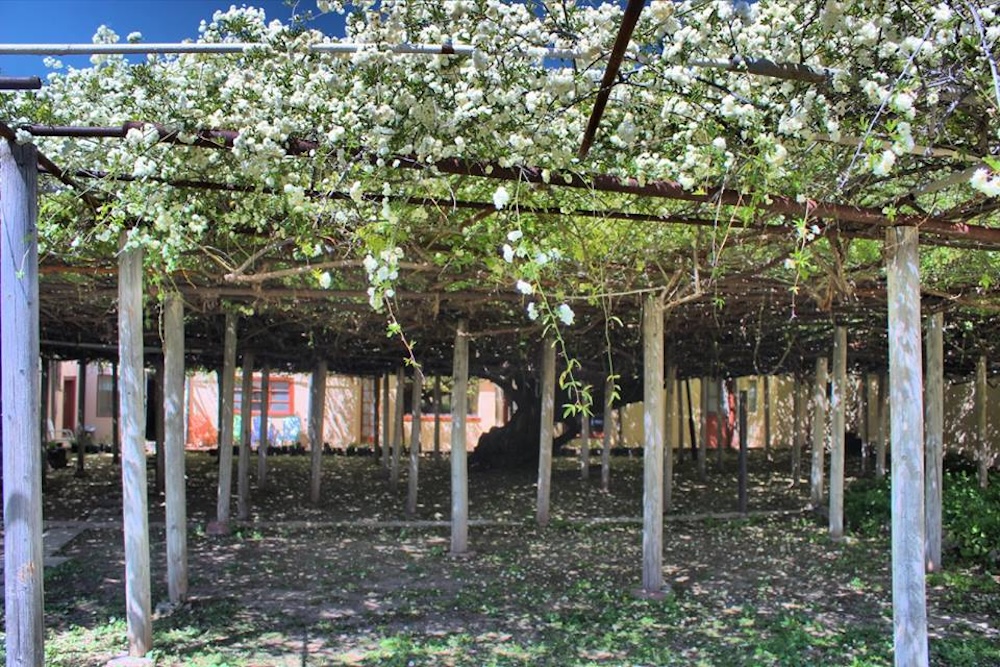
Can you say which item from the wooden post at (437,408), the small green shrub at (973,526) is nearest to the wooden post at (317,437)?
the wooden post at (437,408)

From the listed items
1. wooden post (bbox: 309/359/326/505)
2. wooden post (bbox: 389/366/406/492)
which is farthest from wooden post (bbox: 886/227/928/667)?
wooden post (bbox: 389/366/406/492)

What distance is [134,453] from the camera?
18.3 feet

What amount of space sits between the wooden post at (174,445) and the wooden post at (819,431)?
8436 mm

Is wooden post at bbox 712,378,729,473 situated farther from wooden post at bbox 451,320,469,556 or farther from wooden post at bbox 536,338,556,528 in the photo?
wooden post at bbox 451,320,469,556

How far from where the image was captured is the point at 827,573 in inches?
330

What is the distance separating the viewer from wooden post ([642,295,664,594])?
752 cm

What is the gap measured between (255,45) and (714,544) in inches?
331

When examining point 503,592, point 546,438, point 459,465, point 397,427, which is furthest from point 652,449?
point 397,427

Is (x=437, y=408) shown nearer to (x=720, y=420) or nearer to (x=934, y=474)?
(x=720, y=420)

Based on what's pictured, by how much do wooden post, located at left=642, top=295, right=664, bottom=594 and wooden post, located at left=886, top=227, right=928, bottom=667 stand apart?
9.60 feet

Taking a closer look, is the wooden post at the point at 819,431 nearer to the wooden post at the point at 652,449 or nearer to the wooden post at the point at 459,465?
the wooden post at the point at 652,449

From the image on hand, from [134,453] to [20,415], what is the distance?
6.04 feet

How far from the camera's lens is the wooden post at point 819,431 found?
11578 millimetres

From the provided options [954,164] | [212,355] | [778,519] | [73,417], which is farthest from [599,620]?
[73,417]
